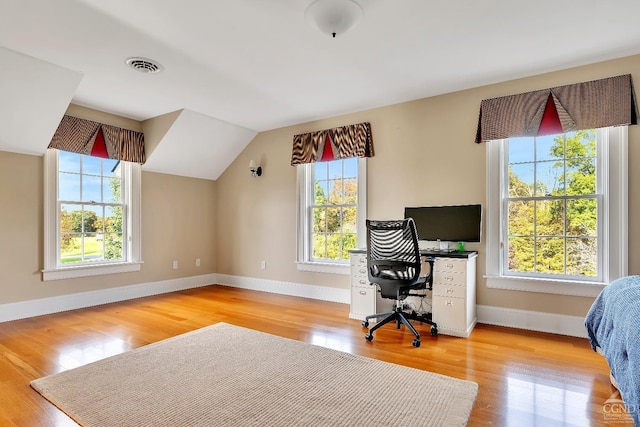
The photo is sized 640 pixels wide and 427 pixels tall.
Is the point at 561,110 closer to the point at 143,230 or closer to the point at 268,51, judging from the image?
the point at 268,51

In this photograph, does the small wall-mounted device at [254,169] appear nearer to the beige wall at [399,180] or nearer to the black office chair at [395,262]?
the beige wall at [399,180]

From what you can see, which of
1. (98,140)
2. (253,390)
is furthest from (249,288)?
(253,390)

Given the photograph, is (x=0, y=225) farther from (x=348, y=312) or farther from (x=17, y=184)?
(x=348, y=312)

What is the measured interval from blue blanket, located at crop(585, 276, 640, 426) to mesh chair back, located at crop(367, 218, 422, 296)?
4.31 ft

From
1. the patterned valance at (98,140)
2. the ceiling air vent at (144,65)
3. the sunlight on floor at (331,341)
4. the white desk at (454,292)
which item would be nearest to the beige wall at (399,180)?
the white desk at (454,292)

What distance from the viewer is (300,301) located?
465cm

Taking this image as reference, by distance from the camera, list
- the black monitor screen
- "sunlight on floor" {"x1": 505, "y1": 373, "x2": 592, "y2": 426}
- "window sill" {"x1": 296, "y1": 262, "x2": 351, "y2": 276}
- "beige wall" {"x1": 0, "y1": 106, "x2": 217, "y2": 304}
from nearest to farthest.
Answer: "sunlight on floor" {"x1": 505, "y1": 373, "x2": 592, "y2": 426} < the black monitor screen < "beige wall" {"x1": 0, "y1": 106, "x2": 217, "y2": 304} < "window sill" {"x1": 296, "y1": 262, "x2": 351, "y2": 276}

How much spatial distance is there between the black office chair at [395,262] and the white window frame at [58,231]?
3.45 metres

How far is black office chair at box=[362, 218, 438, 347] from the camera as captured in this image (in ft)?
10.3

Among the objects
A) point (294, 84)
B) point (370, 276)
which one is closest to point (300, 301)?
point (370, 276)

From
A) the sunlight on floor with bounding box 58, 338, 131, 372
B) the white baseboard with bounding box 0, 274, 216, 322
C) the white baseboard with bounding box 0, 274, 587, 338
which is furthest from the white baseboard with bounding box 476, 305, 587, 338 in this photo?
the white baseboard with bounding box 0, 274, 216, 322

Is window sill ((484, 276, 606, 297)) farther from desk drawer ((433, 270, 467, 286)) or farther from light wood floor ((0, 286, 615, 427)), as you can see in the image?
desk drawer ((433, 270, 467, 286))

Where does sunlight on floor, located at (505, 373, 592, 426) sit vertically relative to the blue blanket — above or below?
below

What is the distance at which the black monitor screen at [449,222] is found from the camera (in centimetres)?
355
